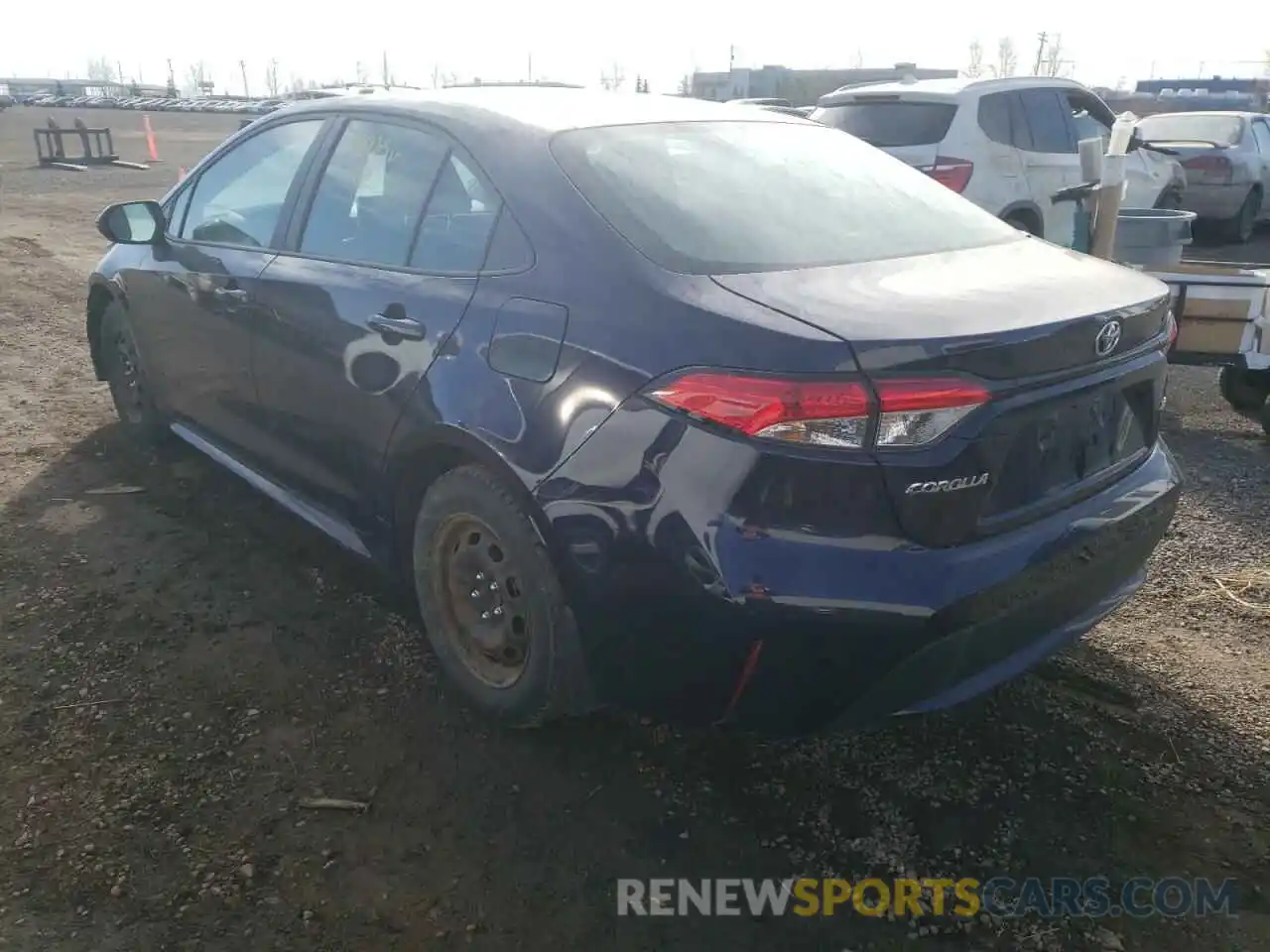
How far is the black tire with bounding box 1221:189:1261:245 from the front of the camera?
11.8 metres

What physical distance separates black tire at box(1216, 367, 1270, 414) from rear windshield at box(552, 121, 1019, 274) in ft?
11.0

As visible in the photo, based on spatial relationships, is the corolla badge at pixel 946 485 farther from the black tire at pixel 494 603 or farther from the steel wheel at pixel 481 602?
the steel wheel at pixel 481 602

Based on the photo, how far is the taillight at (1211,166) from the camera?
11.5 meters

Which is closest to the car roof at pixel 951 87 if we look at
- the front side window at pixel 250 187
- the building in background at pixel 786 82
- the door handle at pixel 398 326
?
the front side window at pixel 250 187

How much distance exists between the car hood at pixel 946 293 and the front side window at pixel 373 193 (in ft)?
3.70

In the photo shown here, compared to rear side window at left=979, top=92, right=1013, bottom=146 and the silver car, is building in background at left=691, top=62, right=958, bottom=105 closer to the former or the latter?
the silver car

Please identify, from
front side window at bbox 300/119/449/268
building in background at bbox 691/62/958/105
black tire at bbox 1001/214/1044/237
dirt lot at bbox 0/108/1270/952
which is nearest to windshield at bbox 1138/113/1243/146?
black tire at bbox 1001/214/1044/237

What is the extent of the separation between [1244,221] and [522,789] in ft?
41.5

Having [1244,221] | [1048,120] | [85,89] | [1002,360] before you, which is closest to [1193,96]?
[1244,221]

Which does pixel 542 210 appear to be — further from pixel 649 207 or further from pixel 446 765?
pixel 446 765

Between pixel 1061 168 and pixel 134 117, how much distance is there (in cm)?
6051

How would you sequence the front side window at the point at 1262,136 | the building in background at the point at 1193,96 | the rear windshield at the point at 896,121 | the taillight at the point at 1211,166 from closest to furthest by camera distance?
the rear windshield at the point at 896,121 < the taillight at the point at 1211,166 < the front side window at the point at 1262,136 < the building in background at the point at 1193,96

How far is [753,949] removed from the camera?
6.91 ft

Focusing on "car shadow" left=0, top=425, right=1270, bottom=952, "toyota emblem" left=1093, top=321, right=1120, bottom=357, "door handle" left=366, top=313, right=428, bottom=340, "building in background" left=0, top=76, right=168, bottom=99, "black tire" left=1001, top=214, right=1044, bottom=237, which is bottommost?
"car shadow" left=0, top=425, right=1270, bottom=952
